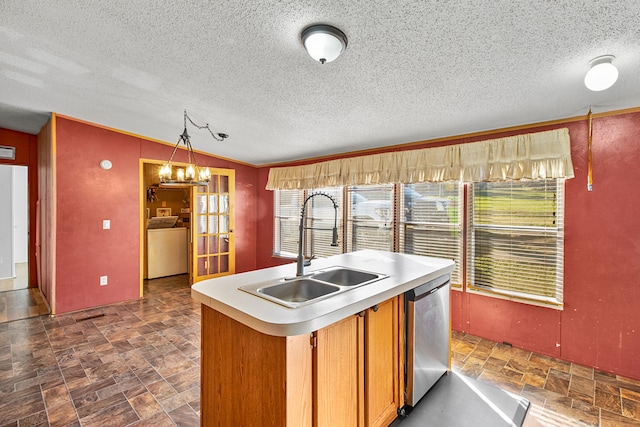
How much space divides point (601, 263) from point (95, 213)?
5835 mm

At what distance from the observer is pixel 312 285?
194cm

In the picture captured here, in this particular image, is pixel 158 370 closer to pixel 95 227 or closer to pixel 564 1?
pixel 95 227

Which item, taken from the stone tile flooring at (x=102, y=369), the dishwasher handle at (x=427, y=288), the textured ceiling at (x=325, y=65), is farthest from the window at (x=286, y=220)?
the dishwasher handle at (x=427, y=288)

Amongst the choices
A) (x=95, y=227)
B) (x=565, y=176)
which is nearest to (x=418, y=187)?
(x=565, y=176)

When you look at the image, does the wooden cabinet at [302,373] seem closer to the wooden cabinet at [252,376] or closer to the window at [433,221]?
the wooden cabinet at [252,376]

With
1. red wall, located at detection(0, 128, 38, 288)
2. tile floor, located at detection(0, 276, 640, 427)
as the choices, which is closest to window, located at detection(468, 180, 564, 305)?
tile floor, located at detection(0, 276, 640, 427)

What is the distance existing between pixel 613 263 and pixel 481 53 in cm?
224

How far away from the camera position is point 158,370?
8.52 feet

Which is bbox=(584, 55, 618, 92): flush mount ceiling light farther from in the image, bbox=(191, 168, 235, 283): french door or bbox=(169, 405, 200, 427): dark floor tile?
bbox=(191, 168, 235, 283): french door

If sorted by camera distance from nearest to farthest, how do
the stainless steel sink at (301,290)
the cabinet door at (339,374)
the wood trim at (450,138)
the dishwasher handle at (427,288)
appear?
1. the cabinet door at (339,374)
2. the stainless steel sink at (301,290)
3. the dishwasher handle at (427,288)
4. the wood trim at (450,138)

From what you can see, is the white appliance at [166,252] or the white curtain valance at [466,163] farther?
the white appliance at [166,252]

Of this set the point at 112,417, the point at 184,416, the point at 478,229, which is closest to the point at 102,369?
the point at 112,417

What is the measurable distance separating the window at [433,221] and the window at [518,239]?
148mm

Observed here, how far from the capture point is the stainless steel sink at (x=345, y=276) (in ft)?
7.01
